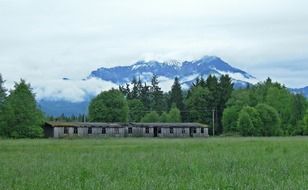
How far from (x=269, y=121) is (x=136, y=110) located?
54.9m

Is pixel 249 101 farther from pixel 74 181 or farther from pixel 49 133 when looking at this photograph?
pixel 74 181

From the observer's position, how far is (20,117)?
10506 cm

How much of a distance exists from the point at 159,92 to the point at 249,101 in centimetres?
5110

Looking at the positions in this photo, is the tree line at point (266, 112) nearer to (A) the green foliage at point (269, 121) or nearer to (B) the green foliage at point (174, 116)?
(A) the green foliage at point (269, 121)

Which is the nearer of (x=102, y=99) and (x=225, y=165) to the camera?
(x=225, y=165)

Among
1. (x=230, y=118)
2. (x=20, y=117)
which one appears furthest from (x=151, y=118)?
(x=20, y=117)

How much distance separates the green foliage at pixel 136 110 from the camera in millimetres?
175625

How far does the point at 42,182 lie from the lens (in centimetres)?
1861

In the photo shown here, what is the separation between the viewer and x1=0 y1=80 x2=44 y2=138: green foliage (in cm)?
10469

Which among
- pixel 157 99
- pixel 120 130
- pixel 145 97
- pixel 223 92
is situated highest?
pixel 145 97

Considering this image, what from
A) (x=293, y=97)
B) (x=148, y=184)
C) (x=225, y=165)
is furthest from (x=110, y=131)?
(x=148, y=184)

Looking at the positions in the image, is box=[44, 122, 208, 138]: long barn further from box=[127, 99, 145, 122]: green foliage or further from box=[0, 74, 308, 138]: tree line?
box=[127, 99, 145, 122]: green foliage

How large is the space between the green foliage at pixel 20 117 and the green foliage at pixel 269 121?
175ft

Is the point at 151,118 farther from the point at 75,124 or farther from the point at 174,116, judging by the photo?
the point at 75,124
